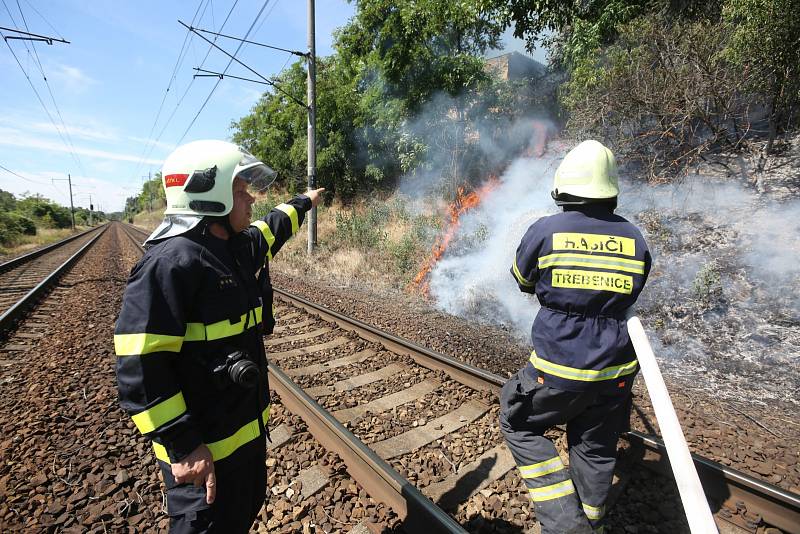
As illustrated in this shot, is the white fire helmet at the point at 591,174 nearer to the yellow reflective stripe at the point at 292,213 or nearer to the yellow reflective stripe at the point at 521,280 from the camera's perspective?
the yellow reflective stripe at the point at 521,280

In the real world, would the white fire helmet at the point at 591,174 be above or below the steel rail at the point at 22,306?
above

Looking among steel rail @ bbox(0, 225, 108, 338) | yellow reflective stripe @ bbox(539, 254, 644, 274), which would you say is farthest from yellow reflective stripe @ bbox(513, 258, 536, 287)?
steel rail @ bbox(0, 225, 108, 338)

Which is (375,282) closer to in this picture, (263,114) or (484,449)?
(484,449)

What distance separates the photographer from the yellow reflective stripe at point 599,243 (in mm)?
2094

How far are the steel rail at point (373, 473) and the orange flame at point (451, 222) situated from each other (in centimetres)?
535

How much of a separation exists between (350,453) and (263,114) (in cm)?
3157

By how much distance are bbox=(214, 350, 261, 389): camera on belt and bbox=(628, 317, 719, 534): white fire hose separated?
5.32 ft

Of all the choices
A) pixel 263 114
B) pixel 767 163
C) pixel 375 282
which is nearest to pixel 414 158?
pixel 375 282

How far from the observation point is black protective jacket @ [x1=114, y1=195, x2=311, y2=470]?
1.52 metres

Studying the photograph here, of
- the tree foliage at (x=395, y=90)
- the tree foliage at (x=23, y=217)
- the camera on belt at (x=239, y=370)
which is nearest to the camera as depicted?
the camera on belt at (x=239, y=370)

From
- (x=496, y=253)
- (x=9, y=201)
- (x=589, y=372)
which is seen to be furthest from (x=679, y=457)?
(x=9, y=201)

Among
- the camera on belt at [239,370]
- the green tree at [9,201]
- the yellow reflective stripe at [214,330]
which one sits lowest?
the camera on belt at [239,370]

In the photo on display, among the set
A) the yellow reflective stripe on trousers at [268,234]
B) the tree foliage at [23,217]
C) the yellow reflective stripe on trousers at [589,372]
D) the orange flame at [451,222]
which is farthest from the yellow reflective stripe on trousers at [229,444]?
the tree foliage at [23,217]

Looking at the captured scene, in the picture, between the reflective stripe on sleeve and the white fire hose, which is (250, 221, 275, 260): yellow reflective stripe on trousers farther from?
the reflective stripe on sleeve
